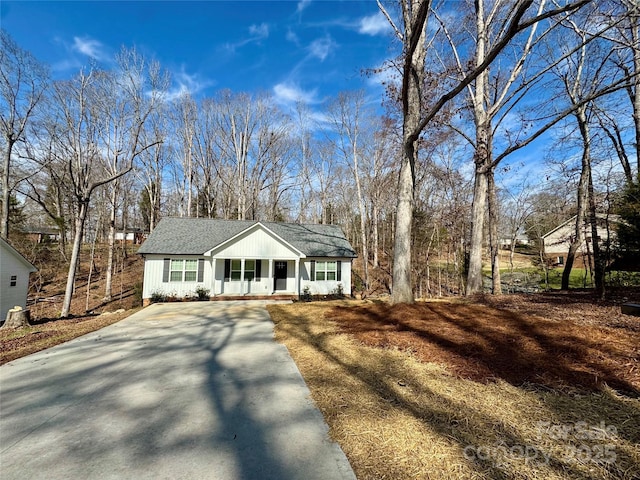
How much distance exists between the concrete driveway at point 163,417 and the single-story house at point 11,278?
47.5 feet

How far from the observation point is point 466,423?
8.17ft

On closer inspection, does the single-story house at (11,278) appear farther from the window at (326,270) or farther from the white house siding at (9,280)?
the window at (326,270)

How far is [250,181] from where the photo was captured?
26.4 meters

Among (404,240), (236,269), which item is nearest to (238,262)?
(236,269)

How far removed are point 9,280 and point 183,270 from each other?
30.4 ft

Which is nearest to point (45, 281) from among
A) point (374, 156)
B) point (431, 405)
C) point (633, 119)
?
point (374, 156)

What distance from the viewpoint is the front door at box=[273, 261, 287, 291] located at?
54.7ft

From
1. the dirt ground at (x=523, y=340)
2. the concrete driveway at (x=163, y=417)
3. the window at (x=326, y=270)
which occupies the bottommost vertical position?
the concrete driveway at (x=163, y=417)

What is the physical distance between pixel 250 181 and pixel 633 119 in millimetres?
23985

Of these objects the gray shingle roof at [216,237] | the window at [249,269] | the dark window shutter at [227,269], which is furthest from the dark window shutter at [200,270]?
the window at [249,269]

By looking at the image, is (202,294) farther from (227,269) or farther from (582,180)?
(582,180)

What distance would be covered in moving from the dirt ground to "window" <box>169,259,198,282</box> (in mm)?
10885

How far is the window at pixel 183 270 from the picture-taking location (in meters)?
15.0

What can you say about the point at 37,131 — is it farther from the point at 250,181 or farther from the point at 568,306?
the point at 568,306
